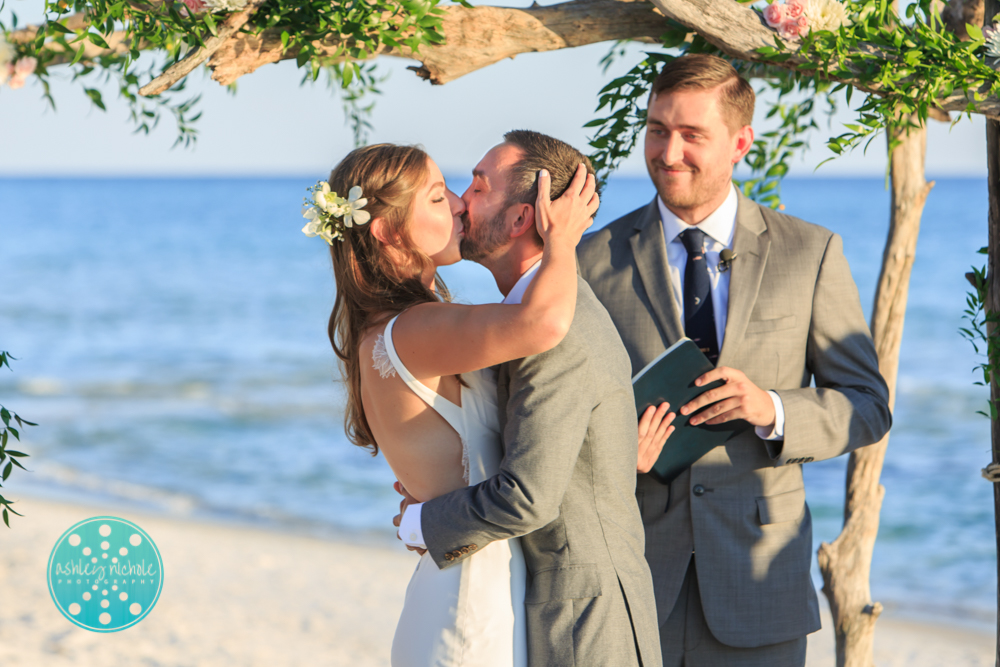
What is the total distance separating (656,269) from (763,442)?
0.58m

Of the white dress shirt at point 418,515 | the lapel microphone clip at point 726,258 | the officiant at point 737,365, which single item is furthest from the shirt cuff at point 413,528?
the lapel microphone clip at point 726,258

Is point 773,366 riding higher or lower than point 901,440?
higher

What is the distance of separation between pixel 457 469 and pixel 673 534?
2.76 ft

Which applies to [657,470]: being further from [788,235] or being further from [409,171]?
[409,171]

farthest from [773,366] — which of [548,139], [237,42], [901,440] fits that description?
[901,440]

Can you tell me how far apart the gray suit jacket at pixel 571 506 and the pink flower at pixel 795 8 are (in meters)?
0.99

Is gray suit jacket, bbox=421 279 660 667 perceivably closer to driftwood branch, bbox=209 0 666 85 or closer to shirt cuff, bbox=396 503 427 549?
shirt cuff, bbox=396 503 427 549

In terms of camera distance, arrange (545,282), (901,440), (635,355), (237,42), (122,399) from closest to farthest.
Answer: (545,282) < (237,42) < (635,355) < (901,440) < (122,399)

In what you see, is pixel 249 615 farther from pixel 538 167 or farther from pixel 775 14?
pixel 775 14

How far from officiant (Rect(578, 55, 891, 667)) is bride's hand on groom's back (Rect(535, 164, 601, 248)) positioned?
72cm

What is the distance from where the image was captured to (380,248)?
1877 millimetres

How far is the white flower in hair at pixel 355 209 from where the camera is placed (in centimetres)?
182

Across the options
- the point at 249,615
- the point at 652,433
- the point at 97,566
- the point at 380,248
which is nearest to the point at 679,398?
the point at 652,433

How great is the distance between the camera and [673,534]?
2336mm
